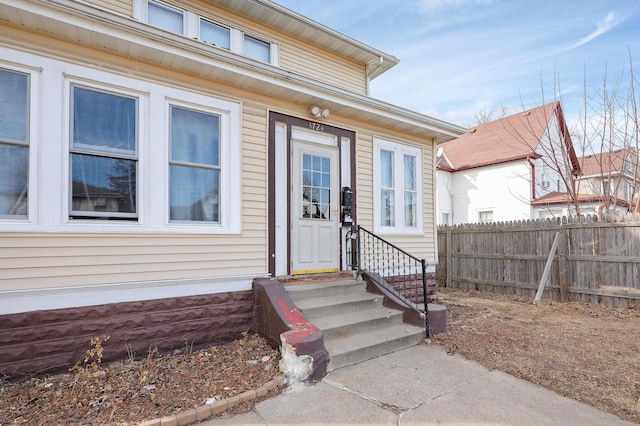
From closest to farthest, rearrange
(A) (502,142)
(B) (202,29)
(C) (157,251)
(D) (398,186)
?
(C) (157,251)
(B) (202,29)
(D) (398,186)
(A) (502,142)

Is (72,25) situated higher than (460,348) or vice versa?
(72,25)

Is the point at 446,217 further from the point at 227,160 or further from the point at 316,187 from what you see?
the point at 227,160

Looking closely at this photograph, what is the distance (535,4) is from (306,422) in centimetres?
1020

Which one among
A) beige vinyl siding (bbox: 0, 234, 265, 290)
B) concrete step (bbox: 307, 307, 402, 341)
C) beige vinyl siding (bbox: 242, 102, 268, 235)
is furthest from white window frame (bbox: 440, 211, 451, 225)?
beige vinyl siding (bbox: 0, 234, 265, 290)

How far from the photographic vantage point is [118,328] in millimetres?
3572

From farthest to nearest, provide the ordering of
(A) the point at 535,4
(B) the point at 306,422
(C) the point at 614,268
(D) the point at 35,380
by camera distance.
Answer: (A) the point at 535,4 < (C) the point at 614,268 < (D) the point at 35,380 < (B) the point at 306,422

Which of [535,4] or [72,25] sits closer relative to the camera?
[72,25]

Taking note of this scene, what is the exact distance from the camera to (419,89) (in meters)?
14.5

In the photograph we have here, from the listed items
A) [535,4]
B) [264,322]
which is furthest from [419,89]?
[264,322]

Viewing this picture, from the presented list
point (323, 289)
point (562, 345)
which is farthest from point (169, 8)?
point (562, 345)

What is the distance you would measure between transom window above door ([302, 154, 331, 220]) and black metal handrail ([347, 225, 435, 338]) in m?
0.66

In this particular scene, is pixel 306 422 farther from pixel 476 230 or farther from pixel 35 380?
pixel 476 230

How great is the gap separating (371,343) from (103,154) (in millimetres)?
3625

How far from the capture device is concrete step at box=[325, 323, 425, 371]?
11.9 feet
